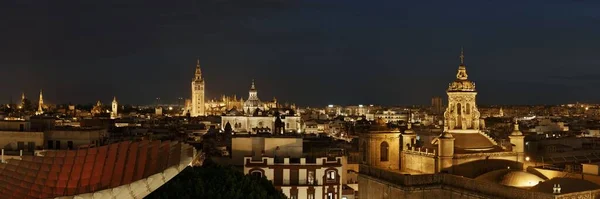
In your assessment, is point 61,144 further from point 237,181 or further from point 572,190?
point 572,190

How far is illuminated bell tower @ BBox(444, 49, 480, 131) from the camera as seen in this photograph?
29.5 metres

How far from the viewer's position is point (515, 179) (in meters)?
24.6

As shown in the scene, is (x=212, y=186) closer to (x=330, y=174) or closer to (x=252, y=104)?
(x=330, y=174)

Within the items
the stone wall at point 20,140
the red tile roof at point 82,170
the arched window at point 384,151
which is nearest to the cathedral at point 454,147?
the arched window at point 384,151

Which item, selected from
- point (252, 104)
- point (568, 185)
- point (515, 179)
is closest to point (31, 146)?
point (515, 179)

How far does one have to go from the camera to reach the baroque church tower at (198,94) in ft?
531

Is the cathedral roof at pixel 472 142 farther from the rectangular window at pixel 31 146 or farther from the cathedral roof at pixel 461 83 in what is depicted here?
the rectangular window at pixel 31 146

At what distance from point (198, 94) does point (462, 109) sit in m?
139

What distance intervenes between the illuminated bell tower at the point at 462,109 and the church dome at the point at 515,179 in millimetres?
4160

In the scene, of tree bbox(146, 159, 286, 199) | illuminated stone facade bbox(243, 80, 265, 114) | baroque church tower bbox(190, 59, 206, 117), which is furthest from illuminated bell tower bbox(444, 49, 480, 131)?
baroque church tower bbox(190, 59, 206, 117)

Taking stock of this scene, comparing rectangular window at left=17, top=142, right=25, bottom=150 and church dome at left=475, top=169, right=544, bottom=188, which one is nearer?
church dome at left=475, top=169, right=544, bottom=188

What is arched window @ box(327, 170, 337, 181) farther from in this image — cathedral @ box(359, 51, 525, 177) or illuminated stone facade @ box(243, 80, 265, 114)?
illuminated stone facade @ box(243, 80, 265, 114)

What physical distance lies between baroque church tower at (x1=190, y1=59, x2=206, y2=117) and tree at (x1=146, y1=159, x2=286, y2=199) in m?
135

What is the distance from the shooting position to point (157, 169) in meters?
19.1
